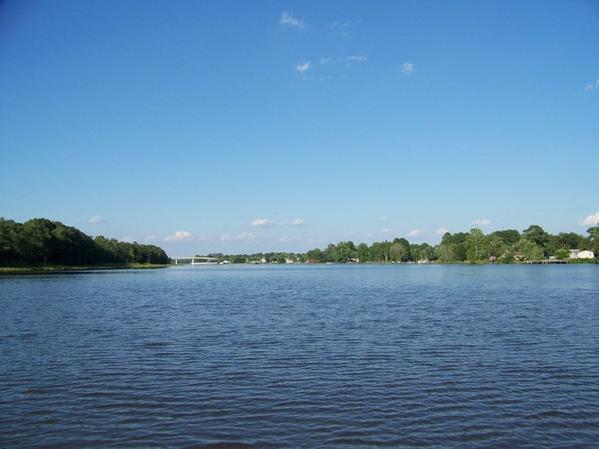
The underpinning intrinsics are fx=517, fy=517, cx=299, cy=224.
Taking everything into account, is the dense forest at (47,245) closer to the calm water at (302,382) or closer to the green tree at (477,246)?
the calm water at (302,382)

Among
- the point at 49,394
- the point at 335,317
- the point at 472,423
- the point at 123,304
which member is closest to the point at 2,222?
the point at 123,304

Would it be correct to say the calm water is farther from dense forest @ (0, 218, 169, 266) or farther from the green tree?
the green tree

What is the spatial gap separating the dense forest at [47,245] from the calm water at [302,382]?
90.3m

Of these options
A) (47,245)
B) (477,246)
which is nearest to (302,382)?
(47,245)

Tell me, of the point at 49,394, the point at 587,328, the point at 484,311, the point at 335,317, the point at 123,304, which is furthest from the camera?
the point at 123,304

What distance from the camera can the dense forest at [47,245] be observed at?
355ft

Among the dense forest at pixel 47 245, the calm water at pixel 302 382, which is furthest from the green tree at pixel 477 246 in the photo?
the calm water at pixel 302 382

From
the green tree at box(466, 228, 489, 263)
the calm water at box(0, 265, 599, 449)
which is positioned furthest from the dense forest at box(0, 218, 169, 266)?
the green tree at box(466, 228, 489, 263)

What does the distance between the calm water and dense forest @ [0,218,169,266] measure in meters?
90.3

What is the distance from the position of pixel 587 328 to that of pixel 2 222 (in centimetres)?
11143

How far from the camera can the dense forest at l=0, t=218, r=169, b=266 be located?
10806cm

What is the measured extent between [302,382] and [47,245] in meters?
126

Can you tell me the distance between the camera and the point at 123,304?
4172cm

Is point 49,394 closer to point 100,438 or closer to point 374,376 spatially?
point 100,438
